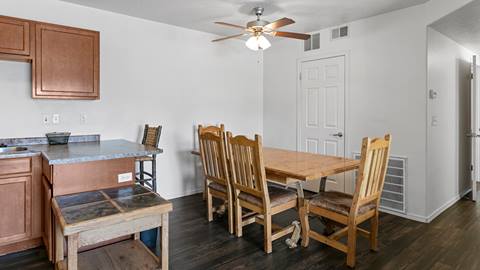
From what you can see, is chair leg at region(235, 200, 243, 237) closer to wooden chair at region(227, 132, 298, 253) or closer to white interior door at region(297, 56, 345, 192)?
wooden chair at region(227, 132, 298, 253)

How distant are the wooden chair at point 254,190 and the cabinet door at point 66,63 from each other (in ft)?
5.44

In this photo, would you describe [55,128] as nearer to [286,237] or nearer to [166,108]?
[166,108]

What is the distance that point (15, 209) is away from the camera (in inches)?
99.4

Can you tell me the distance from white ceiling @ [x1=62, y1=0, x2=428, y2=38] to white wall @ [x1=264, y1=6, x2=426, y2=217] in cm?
21

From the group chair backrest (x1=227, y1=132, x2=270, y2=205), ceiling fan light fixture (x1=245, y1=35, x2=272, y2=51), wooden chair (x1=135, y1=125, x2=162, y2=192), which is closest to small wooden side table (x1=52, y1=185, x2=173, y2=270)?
chair backrest (x1=227, y1=132, x2=270, y2=205)

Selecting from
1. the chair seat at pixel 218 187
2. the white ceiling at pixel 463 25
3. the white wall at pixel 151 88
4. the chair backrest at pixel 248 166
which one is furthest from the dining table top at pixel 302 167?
the white ceiling at pixel 463 25

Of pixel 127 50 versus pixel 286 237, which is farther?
pixel 127 50

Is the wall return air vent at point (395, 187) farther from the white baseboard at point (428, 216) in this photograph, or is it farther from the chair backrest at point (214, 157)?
the chair backrest at point (214, 157)

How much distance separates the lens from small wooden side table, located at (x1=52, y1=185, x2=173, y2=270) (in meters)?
1.58

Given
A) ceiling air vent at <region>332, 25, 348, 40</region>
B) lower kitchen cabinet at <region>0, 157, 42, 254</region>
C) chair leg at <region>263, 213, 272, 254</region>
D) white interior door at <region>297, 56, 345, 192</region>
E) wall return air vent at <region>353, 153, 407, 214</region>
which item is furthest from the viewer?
white interior door at <region>297, 56, 345, 192</region>

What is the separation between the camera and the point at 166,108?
4.13 metres

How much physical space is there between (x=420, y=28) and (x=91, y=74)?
367 centimetres

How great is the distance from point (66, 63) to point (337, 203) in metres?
2.95

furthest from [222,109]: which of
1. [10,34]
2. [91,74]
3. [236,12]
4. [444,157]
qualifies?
[444,157]
